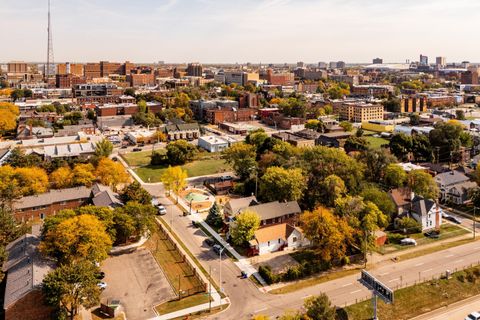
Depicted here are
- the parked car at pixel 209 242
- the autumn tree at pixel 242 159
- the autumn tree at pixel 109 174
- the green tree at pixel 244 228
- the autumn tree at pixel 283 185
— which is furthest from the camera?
the autumn tree at pixel 242 159

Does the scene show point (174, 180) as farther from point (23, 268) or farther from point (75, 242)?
point (23, 268)

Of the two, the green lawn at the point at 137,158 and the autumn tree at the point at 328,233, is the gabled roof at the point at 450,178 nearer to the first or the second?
the autumn tree at the point at 328,233

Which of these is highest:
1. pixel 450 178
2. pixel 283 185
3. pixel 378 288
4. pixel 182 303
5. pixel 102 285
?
pixel 283 185

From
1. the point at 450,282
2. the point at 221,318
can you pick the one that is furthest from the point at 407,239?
the point at 221,318

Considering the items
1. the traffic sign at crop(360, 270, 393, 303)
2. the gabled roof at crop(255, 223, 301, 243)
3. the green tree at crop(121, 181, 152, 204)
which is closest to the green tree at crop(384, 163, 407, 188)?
the gabled roof at crop(255, 223, 301, 243)

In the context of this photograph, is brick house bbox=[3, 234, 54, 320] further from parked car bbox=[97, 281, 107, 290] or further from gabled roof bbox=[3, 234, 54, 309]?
parked car bbox=[97, 281, 107, 290]

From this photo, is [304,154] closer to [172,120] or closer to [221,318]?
[221,318]

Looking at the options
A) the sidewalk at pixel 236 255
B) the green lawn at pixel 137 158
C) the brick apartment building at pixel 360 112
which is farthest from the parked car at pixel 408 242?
the brick apartment building at pixel 360 112

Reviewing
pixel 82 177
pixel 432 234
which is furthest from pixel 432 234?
pixel 82 177
